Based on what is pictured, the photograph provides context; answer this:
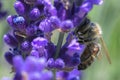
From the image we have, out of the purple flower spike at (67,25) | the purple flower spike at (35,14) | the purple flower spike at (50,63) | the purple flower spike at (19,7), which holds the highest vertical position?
the purple flower spike at (19,7)

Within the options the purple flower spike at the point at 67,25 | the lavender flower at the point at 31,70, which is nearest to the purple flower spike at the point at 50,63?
the purple flower spike at the point at 67,25

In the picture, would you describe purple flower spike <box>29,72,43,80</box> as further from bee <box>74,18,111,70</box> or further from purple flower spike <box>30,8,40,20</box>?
bee <box>74,18,111,70</box>

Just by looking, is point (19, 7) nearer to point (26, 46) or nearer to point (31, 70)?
point (26, 46)

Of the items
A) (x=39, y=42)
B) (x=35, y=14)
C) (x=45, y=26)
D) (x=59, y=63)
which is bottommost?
(x=59, y=63)

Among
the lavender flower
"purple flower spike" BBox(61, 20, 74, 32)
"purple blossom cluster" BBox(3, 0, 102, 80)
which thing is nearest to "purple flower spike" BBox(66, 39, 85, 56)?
"purple blossom cluster" BBox(3, 0, 102, 80)

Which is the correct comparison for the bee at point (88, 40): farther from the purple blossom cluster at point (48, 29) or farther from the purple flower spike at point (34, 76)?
the purple flower spike at point (34, 76)

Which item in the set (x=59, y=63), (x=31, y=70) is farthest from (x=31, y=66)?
(x=59, y=63)

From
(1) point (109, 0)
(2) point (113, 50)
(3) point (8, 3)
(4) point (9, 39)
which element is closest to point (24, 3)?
(4) point (9, 39)
